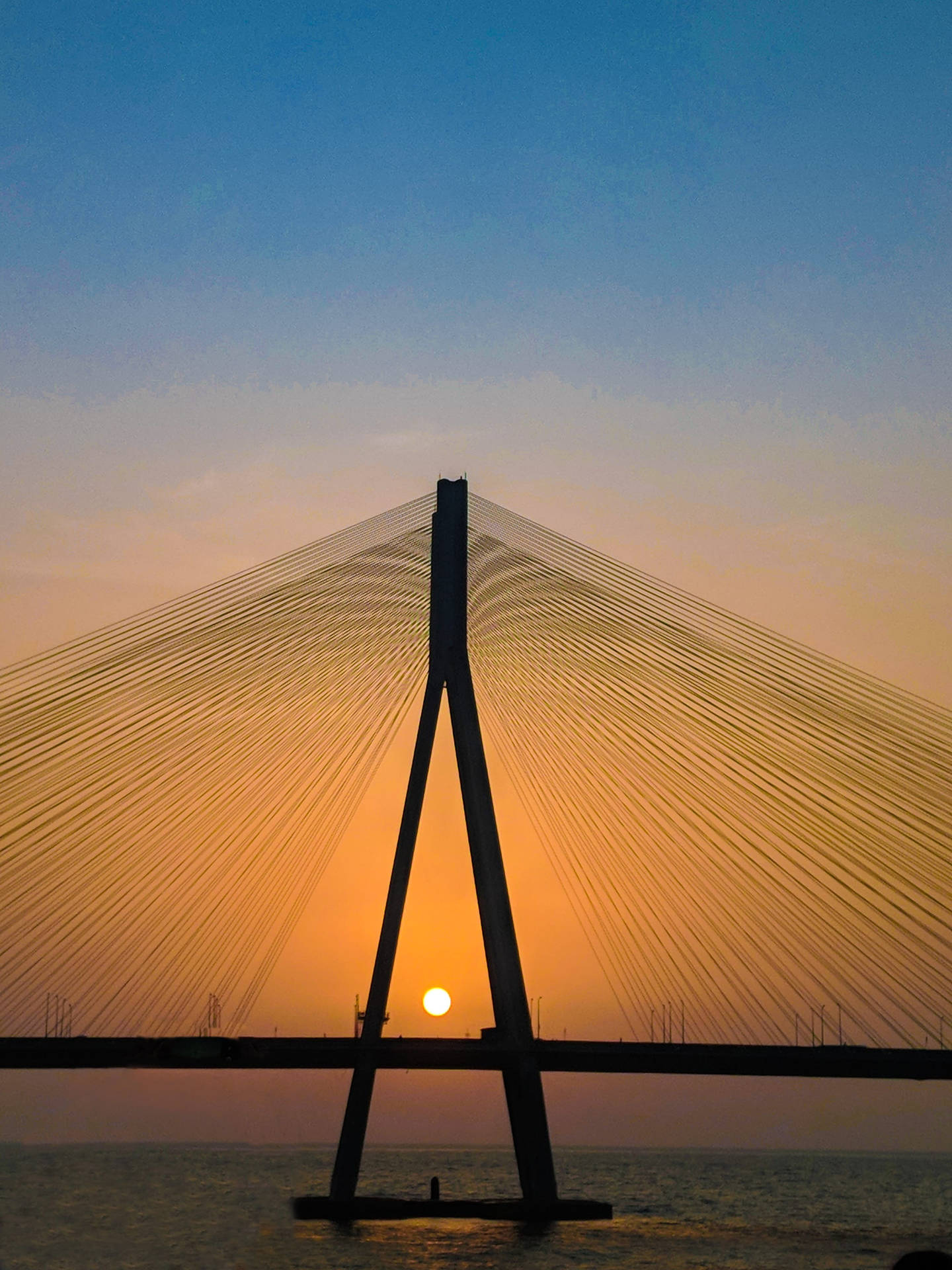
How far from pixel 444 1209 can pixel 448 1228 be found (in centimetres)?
1114

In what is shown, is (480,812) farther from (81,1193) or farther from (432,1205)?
(81,1193)

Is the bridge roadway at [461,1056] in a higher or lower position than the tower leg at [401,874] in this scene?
lower

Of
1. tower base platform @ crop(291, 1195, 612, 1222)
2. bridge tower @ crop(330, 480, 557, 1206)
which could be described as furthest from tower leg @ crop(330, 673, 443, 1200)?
tower base platform @ crop(291, 1195, 612, 1222)

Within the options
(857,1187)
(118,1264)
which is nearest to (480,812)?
(118,1264)

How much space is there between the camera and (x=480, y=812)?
2830 cm

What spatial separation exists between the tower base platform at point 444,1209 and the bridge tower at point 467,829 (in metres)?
3.02

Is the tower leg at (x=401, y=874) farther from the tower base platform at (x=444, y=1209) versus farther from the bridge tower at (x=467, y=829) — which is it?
the tower base platform at (x=444, y=1209)

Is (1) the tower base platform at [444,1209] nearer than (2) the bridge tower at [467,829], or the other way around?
(2) the bridge tower at [467,829]

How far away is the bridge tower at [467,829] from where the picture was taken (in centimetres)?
2822

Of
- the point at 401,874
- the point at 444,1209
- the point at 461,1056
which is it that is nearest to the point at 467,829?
the point at 401,874

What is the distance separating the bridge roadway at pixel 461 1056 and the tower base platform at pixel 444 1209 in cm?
310

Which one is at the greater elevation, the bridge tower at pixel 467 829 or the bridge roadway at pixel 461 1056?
the bridge tower at pixel 467 829

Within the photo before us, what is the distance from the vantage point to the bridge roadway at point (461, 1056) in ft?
95.0

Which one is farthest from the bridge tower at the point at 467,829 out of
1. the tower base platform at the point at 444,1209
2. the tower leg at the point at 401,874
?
the tower base platform at the point at 444,1209
